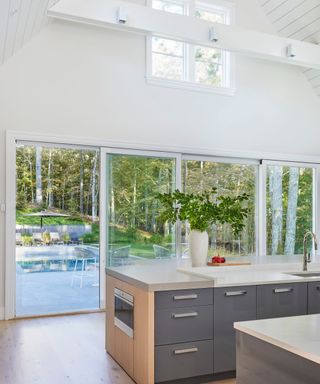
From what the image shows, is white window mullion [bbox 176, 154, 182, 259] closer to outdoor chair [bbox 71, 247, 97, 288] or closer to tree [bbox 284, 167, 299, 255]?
outdoor chair [bbox 71, 247, 97, 288]

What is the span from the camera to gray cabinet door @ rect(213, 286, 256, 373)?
309 cm

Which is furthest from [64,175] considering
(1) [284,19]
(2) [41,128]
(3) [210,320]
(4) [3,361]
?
(1) [284,19]

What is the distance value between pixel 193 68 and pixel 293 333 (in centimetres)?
535

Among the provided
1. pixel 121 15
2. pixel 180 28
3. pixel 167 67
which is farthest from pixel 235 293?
pixel 167 67

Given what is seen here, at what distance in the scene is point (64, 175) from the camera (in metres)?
5.57

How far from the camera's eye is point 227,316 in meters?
3.12

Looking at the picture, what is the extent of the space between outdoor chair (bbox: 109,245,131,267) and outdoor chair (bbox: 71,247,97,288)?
0.74 ft

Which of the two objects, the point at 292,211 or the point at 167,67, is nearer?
the point at 167,67

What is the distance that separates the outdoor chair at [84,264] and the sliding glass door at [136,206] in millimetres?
202

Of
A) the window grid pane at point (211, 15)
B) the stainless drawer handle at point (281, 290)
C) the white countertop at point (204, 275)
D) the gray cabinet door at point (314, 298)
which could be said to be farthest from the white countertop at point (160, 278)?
the window grid pane at point (211, 15)

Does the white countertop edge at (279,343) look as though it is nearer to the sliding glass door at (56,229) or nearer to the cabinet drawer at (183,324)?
the cabinet drawer at (183,324)

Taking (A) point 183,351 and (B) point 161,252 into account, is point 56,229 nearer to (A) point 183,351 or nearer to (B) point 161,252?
(B) point 161,252

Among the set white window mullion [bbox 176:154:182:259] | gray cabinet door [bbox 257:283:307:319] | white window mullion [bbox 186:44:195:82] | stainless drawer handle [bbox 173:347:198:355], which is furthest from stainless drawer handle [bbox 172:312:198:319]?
white window mullion [bbox 186:44:195:82]

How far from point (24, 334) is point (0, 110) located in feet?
8.44
